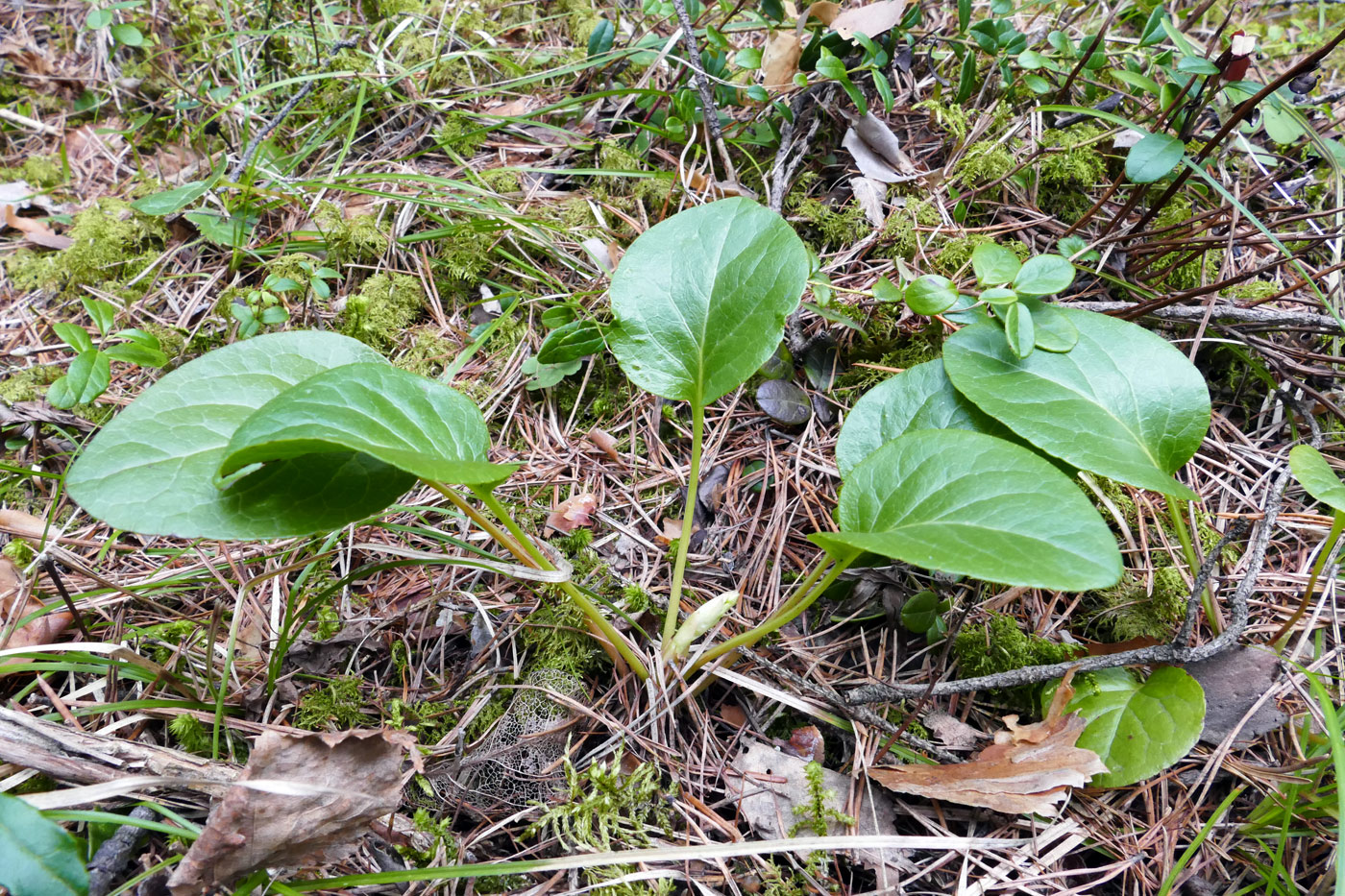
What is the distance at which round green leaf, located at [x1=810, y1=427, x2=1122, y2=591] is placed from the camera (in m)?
0.98

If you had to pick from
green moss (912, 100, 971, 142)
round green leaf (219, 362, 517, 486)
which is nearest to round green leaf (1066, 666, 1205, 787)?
round green leaf (219, 362, 517, 486)

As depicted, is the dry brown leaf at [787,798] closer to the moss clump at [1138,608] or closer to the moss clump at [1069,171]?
the moss clump at [1138,608]

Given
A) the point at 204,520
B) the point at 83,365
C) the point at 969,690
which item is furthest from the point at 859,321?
the point at 83,365

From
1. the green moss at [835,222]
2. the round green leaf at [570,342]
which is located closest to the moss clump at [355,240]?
the round green leaf at [570,342]

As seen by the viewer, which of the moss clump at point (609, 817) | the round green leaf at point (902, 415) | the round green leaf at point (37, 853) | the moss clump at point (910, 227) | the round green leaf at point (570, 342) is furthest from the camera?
the moss clump at point (910, 227)

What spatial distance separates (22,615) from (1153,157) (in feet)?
8.66

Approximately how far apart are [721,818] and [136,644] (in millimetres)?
1232

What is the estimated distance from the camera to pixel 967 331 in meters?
1.51

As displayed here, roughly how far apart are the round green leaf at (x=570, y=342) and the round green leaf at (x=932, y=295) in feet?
2.32

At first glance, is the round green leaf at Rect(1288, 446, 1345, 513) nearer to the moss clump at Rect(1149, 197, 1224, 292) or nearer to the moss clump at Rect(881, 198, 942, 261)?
the moss clump at Rect(1149, 197, 1224, 292)

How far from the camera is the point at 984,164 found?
197 cm

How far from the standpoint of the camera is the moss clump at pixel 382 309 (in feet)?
6.19

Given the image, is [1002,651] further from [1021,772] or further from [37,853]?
[37,853]

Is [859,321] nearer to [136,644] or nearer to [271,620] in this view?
[271,620]
